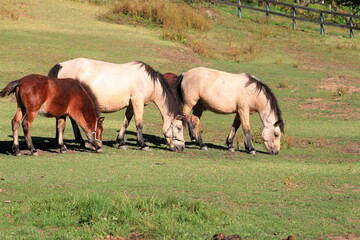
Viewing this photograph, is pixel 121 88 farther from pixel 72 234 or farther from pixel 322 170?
pixel 72 234

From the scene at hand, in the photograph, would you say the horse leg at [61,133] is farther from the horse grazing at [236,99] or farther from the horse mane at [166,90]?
the horse grazing at [236,99]

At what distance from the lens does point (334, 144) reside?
18672mm

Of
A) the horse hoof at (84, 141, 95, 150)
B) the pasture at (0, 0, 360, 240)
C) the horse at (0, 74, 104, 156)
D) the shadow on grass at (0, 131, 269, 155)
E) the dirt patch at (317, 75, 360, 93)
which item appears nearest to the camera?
the pasture at (0, 0, 360, 240)

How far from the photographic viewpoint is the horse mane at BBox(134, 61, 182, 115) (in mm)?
Result: 16844

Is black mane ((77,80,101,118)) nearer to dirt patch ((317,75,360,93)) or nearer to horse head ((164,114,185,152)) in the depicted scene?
horse head ((164,114,185,152))

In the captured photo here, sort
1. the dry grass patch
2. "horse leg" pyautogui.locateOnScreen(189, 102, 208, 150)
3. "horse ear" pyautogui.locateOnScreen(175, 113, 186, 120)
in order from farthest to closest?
the dry grass patch → "horse leg" pyautogui.locateOnScreen(189, 102, 208, 150) → "horse ear" pyautogui.locateOnScreen(175, 113, 186, 120)

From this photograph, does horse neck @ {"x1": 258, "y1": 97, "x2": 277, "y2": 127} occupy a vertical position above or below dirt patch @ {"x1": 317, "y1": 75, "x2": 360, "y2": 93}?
above

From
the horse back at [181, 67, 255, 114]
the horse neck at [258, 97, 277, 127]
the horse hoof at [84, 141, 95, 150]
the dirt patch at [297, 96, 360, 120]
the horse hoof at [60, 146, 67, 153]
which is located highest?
the horse back at [181, 67, 255, 114]

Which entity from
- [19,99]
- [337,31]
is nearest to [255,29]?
[337,31]

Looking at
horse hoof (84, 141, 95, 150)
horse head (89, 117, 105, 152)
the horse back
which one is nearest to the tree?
the horse back

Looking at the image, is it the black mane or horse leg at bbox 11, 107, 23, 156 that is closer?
horse leg at bbox 11, 107, 23, 156

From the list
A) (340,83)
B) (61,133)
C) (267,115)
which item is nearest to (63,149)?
(61,133)

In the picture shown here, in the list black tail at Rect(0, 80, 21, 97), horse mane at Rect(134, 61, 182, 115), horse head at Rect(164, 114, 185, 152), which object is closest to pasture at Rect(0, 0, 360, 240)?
horse head at Rect(164, 114, 185, 152)

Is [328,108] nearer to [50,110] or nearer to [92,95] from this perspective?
[92,95]
